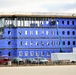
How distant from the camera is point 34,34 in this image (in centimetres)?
7725

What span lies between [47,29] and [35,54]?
22.0 ft

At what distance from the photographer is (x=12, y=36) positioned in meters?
76.9

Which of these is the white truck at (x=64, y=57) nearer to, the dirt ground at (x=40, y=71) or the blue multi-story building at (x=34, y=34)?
the blue multi-story building at (x=34, y=34)

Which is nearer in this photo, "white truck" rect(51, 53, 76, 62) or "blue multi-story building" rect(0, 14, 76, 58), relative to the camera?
"white truck" rect(51, 53, 76, 62)

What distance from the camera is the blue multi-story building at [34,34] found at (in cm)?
7644

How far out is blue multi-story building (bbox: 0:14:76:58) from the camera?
76438mm

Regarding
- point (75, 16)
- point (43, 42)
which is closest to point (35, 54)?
point (43, 42)

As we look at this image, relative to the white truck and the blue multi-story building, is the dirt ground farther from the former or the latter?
the blue multi-story building

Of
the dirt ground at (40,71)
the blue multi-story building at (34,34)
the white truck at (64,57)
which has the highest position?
the blue multi-story building at (34,34)

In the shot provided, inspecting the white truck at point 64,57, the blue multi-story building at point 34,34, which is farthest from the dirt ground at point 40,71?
the blue multi-story building at point 34,34

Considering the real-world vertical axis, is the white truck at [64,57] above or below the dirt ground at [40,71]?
above

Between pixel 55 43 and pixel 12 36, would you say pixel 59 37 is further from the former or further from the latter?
pixel 12 36

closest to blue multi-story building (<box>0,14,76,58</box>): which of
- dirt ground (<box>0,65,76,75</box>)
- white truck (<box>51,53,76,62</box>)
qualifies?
white truck (<box>51,53,76,62</box>)

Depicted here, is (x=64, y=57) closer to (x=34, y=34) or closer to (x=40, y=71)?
(x=34, y=34)
